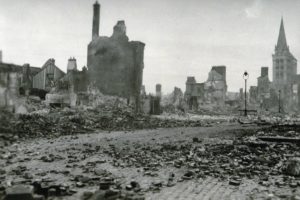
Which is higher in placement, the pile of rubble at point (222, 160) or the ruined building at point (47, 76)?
the ruined building at point (47, 76)

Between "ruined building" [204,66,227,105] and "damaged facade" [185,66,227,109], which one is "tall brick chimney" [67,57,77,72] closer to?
"damaged facade" [185,66,227,109]

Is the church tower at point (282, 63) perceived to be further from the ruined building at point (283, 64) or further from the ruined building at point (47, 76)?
the ruined building at point (47, 76)

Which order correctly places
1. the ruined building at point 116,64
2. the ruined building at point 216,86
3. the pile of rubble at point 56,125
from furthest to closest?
the ruined building at point 216,86 < the ruined building at point 116,64 < the pile of rubble at point 56,125

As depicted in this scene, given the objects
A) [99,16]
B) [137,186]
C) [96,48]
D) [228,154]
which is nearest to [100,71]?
[96,48]

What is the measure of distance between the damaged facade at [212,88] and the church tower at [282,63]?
3156 cm

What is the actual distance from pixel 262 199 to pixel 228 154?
379cm

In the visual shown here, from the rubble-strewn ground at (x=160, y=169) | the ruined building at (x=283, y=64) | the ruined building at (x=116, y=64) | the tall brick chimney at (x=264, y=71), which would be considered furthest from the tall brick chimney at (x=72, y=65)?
the ruined building at (x=283, y=64)

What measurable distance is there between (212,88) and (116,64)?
27194mm

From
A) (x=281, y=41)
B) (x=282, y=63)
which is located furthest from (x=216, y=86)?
(x=281, y=41)

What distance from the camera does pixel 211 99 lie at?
6266 cm

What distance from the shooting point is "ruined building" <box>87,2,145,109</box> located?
1673 inches

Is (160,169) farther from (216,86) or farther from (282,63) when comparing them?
(282,63)

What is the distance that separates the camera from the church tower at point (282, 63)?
90.7 metres

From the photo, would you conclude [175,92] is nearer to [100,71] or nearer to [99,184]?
[100,71]
